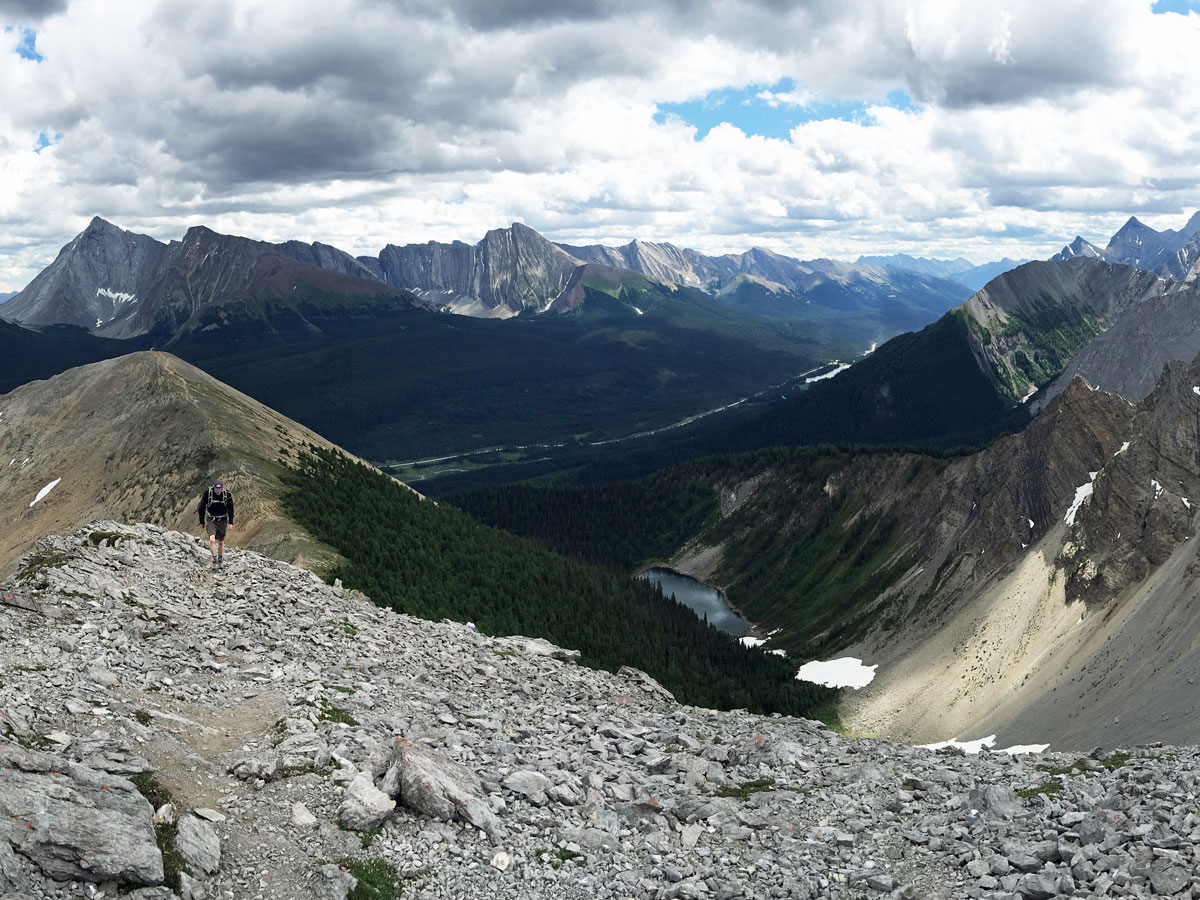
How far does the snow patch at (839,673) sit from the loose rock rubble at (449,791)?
9262cm

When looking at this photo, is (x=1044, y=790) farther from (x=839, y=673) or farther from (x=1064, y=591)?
(x=839, y=673)

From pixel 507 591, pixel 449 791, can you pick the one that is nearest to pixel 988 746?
pixel 507 591

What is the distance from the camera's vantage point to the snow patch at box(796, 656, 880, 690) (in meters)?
134

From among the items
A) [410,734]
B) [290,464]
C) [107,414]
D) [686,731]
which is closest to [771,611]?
[290,464]

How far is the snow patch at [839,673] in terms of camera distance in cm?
13375

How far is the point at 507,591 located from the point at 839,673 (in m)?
55.9

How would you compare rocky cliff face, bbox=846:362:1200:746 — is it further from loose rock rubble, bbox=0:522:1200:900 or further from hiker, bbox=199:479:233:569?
hiker, bbox=199:479:233:569

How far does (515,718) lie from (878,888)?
19.6 meters

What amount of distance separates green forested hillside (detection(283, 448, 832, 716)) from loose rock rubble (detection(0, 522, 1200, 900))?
150 ft

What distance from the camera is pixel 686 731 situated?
44.1 metres

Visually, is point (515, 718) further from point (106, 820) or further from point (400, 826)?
point (106, 820)

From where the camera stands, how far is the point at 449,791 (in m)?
29.1

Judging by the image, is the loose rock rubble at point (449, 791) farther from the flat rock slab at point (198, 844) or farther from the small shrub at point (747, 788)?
the small shrub at point (747, 788)

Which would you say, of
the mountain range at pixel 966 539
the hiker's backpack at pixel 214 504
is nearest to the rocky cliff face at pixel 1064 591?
the mountain range at pixel 966 539
